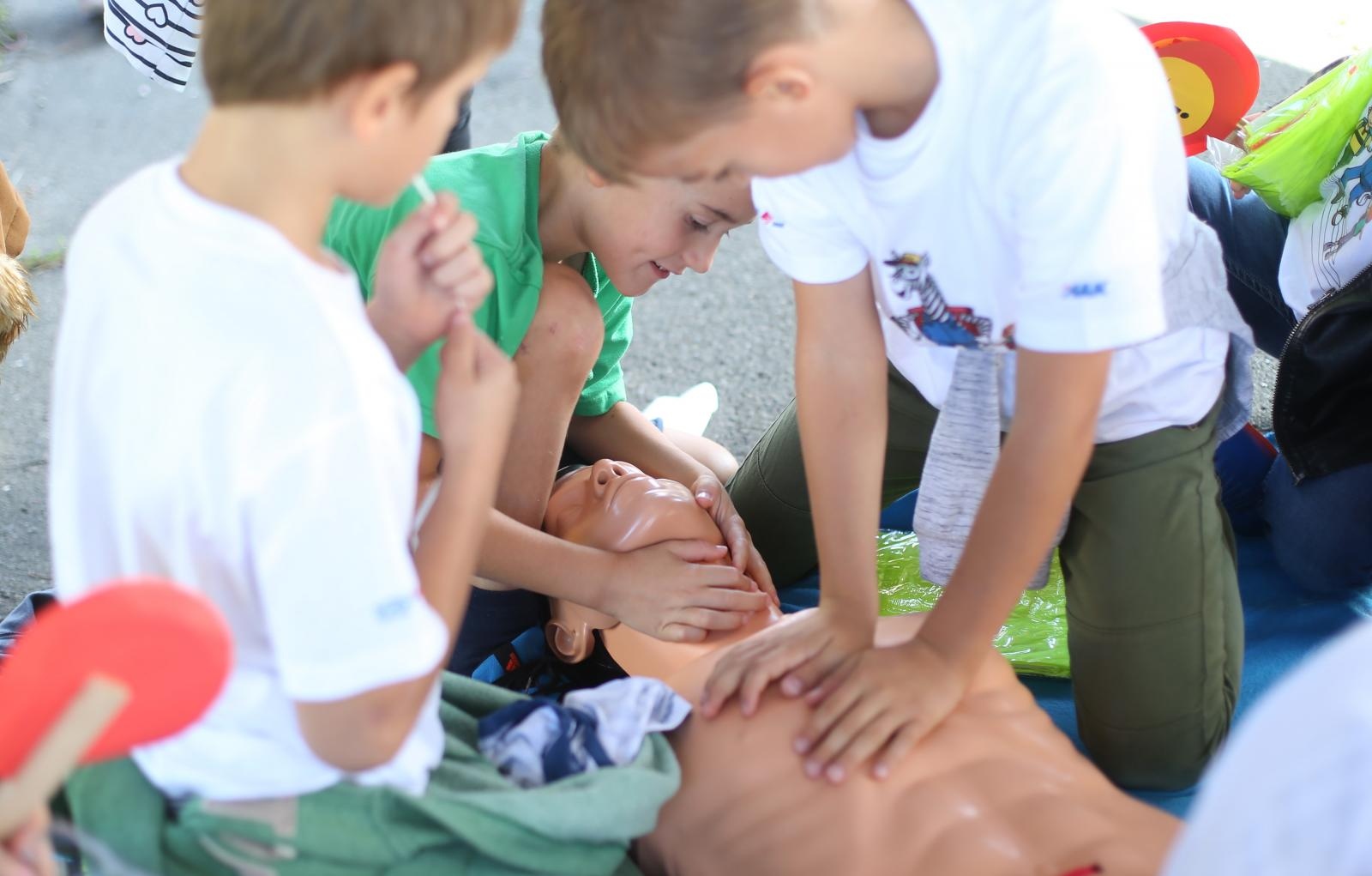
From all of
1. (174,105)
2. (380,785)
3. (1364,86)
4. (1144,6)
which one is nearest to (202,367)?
(380,785)

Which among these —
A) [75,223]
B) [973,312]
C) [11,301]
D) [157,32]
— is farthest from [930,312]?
[75,223]

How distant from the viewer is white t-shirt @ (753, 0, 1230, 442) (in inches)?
41.0

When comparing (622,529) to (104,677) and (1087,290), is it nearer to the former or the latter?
(1087,290)

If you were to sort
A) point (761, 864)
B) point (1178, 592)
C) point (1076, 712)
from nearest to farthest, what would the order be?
point (761, 864), point (1178, 592), point (1076, 712)

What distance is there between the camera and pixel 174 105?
3289mm

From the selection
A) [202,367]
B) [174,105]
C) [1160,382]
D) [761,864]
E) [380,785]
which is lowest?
[174,105]

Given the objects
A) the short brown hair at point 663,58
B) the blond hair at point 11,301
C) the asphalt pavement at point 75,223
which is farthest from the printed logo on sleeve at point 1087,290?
the blond hair at point 11,301

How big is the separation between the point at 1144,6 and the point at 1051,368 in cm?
269

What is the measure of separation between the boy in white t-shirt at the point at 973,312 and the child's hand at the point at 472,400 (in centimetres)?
24

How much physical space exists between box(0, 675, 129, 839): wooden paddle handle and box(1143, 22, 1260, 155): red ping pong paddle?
66.6 inches

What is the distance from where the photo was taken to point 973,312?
1248mm

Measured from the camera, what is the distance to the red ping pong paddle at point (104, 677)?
0.67 meters

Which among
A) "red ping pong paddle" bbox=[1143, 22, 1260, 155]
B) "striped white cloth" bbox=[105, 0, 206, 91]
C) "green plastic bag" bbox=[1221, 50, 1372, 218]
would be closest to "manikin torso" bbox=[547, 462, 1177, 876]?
"green plastic bag" bbox=[1221, 50, 1372, 218]

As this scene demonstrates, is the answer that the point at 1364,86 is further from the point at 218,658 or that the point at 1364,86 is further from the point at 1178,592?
the point at 218,658
